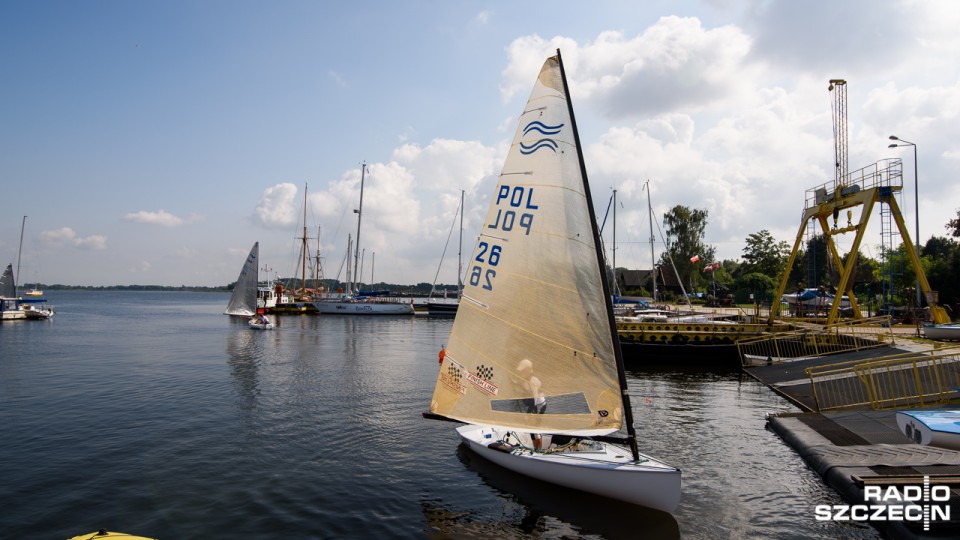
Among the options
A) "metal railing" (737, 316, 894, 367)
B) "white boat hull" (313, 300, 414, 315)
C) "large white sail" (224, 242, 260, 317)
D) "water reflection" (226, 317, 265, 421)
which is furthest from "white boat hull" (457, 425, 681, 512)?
"white boat hull" (313, 300, 414, 315)

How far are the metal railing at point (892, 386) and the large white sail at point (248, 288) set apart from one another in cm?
7173

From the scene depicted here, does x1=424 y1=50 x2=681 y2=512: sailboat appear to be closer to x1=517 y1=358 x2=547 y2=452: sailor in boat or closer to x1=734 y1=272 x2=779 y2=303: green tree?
x1=517 y1=358 x2=547 y2=452: sailor in boat

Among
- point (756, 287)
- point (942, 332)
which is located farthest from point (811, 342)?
point (756, 287)

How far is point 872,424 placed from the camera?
1565 cm

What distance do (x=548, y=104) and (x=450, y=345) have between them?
256 inches

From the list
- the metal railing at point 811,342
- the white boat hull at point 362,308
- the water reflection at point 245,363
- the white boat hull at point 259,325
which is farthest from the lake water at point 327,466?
the white boat hull at point 362,308

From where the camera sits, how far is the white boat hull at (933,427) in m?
11.5

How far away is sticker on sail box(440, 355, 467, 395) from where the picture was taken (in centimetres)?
1330

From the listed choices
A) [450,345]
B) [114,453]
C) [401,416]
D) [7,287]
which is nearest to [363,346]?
[401,416]

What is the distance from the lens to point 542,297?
1188 cm

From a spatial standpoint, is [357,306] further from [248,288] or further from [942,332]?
[942,332]

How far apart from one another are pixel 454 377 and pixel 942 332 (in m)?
29.2

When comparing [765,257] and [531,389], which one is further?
[765,257]

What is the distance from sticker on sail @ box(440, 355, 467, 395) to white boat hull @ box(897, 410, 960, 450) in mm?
10647
